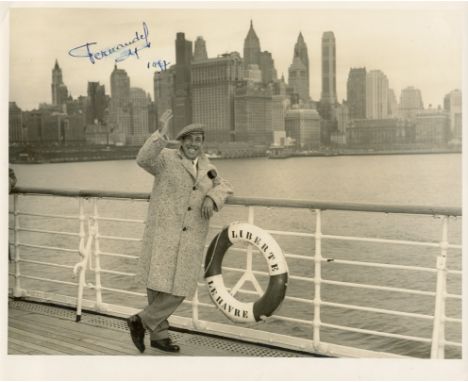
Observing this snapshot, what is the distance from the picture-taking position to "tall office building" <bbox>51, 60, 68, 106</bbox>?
552 centimetres

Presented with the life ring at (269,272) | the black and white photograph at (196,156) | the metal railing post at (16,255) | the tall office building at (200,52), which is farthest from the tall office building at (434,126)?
the metal railing post at (16,255)

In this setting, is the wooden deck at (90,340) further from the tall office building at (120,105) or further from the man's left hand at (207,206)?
the tall office building at (120,105)

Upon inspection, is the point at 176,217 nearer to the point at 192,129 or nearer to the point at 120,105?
the point at 192,129

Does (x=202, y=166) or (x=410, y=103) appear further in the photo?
(x=410, y=103)

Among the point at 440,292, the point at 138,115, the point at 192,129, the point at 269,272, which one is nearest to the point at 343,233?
the point at 138,115

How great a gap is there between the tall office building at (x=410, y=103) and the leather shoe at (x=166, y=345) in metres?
5.73

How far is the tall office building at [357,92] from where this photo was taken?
799 cm

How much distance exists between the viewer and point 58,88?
595 centimetres

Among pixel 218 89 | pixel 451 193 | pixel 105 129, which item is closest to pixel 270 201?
pixel 218 89

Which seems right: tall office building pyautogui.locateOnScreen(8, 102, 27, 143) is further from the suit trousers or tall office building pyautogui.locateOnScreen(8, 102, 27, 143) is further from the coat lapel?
the suit trousers

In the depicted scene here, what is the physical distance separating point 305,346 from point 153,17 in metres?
2.40

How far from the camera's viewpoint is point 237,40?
536 centimetres
